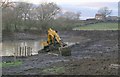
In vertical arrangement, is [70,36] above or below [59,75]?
below

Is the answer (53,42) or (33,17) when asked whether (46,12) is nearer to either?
(33,17)

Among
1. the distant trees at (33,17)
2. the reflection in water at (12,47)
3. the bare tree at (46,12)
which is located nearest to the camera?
the reflection in water at (12,47)

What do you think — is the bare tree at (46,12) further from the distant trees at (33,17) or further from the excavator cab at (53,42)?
the excavator cab at (53,42)

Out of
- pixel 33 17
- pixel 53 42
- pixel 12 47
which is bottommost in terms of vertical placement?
pixel 12 47

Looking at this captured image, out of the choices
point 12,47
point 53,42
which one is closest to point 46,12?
point 12,47

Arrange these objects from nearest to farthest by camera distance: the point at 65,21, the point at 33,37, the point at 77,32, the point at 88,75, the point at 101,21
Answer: the point at 88,75 → the point at 33,37 → the point at 77,32 → the point at 65,21 → the point at 101,21

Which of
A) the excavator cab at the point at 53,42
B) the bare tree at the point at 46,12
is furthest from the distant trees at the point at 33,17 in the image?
the excavator cab at the point at 53,42

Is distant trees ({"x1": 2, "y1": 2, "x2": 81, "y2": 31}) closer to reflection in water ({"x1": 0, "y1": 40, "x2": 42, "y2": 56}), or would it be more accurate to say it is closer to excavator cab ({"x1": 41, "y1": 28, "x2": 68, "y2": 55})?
reflection in water ({"x1": 0, "y1": 40, "x2": 42, "y2": 56})

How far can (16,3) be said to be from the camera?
63438 millimetres

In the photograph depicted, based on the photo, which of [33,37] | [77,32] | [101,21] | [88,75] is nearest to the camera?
[88,75]

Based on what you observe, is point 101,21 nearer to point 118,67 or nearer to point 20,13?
point 20,13

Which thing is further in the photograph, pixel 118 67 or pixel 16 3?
pixel 16 3

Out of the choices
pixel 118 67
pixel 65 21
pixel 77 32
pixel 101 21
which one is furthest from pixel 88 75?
pixel 101 21

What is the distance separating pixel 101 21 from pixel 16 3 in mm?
25934
